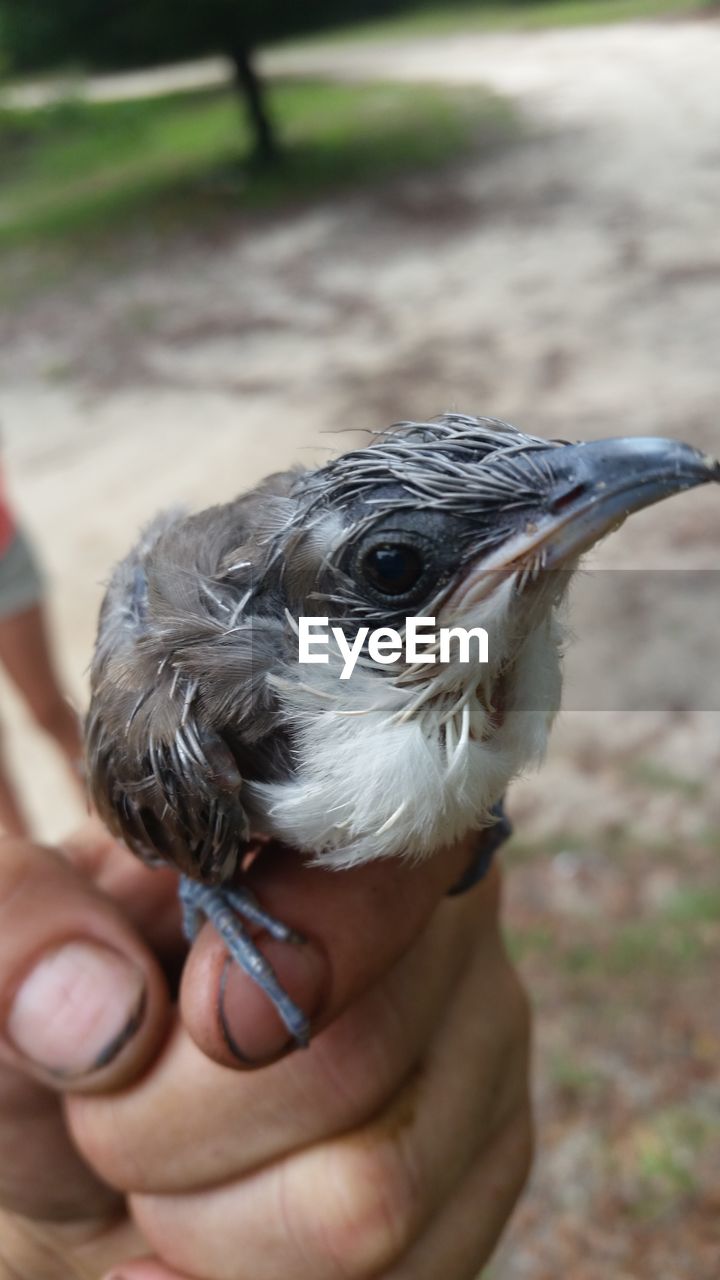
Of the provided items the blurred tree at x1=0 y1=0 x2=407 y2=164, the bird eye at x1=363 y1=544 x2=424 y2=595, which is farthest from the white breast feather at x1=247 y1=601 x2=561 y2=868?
the blurred tree at x1=0 y1=0 x2=407 y2=164

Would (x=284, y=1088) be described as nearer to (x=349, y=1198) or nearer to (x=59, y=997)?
(x=349, y=1198)

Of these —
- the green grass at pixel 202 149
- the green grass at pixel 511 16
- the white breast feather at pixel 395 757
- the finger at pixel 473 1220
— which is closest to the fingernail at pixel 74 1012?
the finger at pixel 473 1220

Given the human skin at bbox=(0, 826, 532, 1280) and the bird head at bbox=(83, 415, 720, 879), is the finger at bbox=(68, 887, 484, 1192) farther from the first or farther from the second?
the bird head at bbox=(83, 415, 720, 879)

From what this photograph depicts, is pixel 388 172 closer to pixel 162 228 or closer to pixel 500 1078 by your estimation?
pixel 162 228

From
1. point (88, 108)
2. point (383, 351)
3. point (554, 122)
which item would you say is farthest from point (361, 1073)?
point (88, 108)

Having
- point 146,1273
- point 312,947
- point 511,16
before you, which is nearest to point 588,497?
point 312,947

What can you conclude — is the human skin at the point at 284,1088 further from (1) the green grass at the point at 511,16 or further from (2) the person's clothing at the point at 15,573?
(1) the green grass at the point at 511,16
